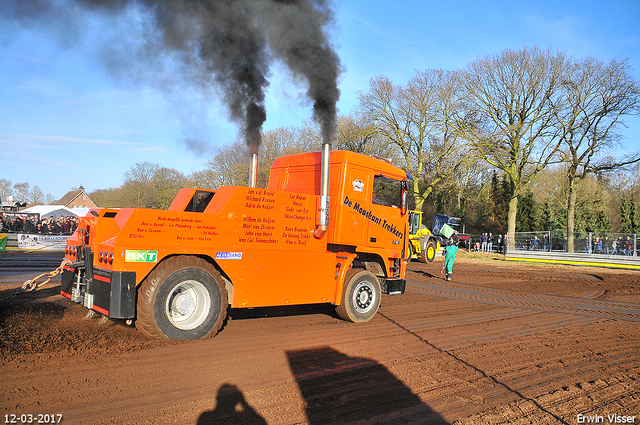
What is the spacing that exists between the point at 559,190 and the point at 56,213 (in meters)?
50.8

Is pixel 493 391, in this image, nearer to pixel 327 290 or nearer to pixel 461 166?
pixel 327 290

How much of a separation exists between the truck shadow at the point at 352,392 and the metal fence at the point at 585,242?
26.2 meters

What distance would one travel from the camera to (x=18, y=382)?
4.18 metres

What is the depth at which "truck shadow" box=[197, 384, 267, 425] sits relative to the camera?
3.62m

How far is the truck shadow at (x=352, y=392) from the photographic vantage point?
12.6 feet

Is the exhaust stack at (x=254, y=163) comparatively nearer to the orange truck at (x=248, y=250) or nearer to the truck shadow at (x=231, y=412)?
the orange truck at (x=248, y=250)

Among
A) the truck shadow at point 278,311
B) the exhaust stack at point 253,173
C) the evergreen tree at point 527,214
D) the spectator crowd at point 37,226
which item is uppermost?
the evergreen tree at point 527,214

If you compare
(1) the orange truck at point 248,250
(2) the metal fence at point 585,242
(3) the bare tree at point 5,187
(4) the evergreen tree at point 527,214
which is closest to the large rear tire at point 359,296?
(1) the orange truck at point 248,250

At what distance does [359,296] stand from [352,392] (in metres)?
3.60

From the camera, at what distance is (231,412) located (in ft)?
12.5

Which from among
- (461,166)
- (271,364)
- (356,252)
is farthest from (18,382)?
(461,166)

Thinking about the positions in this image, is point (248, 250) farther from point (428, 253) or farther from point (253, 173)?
point (428, 253)

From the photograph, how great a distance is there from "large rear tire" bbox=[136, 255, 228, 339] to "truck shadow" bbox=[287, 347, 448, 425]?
51.2 inches

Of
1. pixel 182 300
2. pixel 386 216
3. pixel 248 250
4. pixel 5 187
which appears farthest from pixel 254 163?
pixel 5 187
